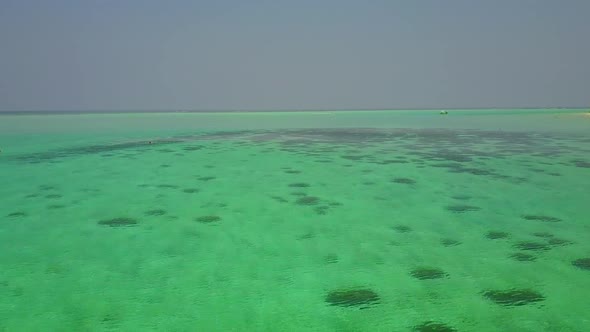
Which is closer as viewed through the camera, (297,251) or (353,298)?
(353,298)

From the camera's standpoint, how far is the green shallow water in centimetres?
459

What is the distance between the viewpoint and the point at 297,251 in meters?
6.74

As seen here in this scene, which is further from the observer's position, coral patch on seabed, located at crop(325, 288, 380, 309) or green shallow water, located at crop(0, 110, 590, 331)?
coral patch on seabed, located at crop(325, 288, 380, 309)

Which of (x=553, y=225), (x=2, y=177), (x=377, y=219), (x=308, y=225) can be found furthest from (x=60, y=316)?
(x=2, y=177)

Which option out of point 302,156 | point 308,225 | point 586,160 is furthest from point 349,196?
point 586,160

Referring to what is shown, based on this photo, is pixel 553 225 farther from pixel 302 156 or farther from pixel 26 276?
pixel 302 156

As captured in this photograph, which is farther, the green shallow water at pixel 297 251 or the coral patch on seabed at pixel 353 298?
the coral patch on seabed at pixel 353 298

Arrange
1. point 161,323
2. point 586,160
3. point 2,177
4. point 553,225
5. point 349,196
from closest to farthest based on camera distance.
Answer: point 161,323
point 553,225
point 349,196
point 2,177
point 586,160

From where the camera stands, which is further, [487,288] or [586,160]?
[586,160]

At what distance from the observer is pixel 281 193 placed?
37.8 ft

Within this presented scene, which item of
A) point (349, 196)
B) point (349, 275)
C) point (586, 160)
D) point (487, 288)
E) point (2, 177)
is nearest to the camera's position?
point (487, 288)

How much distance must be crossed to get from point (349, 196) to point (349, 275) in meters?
5.29

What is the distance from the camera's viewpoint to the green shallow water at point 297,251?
459 cm

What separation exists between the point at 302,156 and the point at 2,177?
11.8 m
